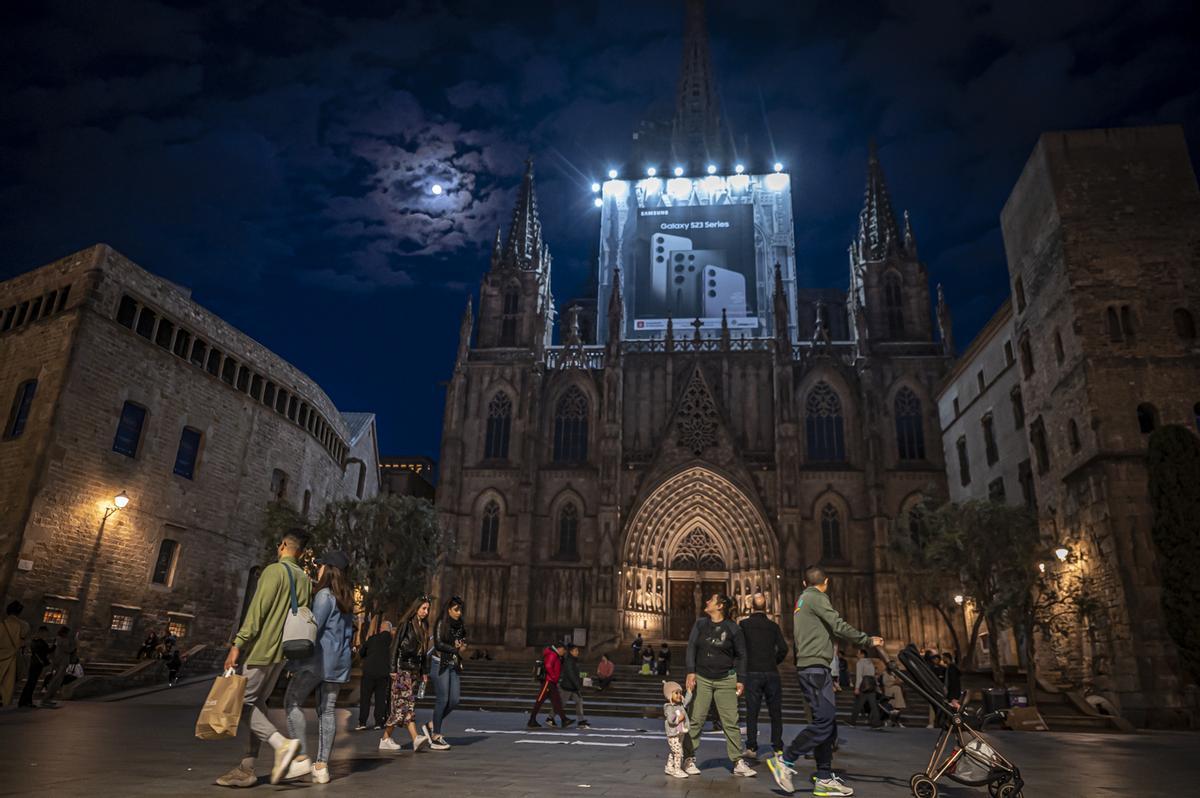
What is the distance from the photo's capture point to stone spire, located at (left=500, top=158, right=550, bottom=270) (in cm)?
4278

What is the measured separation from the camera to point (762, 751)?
31.3ft

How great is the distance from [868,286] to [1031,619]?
22668 millimetres

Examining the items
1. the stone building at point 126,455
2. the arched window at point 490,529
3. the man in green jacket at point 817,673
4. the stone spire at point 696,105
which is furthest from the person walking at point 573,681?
the stone spire at point 696,105

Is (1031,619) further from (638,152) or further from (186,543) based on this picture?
(638,152)

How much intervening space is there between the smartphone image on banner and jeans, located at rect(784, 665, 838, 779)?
38280 mm

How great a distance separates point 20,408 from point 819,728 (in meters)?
25.0

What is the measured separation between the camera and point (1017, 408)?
26.4 m

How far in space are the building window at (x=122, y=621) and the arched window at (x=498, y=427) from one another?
17.8m

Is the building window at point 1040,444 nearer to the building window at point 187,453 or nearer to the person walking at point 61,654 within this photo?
the person walking at point 61,654

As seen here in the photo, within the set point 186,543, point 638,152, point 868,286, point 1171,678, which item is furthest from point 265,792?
point 638,152

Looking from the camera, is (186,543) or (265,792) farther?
(186,543)

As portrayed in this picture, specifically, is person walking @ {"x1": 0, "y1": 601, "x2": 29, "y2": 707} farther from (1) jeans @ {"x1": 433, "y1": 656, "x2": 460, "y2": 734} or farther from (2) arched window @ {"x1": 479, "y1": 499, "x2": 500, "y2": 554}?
(2) arched window @ {"x1": 479, "y1": 499, "x2": 500, "y2": 554}

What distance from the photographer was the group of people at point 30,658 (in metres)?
11.3

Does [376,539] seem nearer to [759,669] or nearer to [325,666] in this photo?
[759,669]
